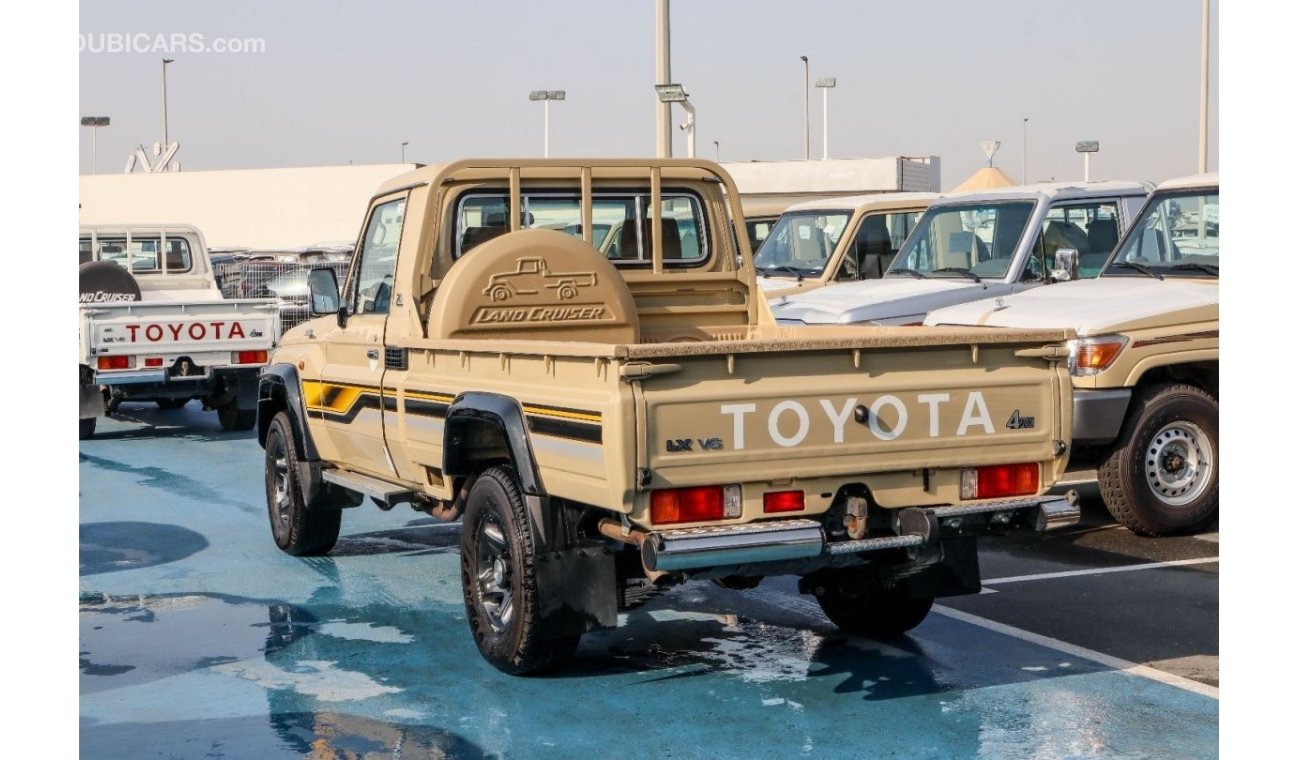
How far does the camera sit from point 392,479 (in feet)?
25.9

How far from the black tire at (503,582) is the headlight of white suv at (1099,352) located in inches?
168

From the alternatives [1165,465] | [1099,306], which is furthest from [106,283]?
[1165,465]

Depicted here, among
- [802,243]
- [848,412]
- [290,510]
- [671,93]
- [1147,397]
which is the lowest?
[290,510]

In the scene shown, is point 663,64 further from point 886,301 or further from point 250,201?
point 250,201

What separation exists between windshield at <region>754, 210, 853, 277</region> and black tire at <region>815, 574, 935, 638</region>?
26.2 ft

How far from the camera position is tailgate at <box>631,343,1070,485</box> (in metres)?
5.55

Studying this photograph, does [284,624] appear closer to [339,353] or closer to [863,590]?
[339,353]

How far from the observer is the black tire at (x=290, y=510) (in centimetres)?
901

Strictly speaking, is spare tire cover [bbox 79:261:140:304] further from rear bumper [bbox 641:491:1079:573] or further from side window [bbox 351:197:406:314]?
rear bumper [bbox 641:491:1079:573]

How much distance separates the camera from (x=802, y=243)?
15.5 m

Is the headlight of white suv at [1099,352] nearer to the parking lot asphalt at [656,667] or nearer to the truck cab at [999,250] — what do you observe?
the parking lot asphalt at [656,667]

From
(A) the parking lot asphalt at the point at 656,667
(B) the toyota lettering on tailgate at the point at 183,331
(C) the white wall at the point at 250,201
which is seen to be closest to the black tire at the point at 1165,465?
(A) the parking lot asphalt at the point at 656,667

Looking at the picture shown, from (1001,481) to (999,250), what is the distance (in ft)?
21.8

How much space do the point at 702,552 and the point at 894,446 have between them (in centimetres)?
91
